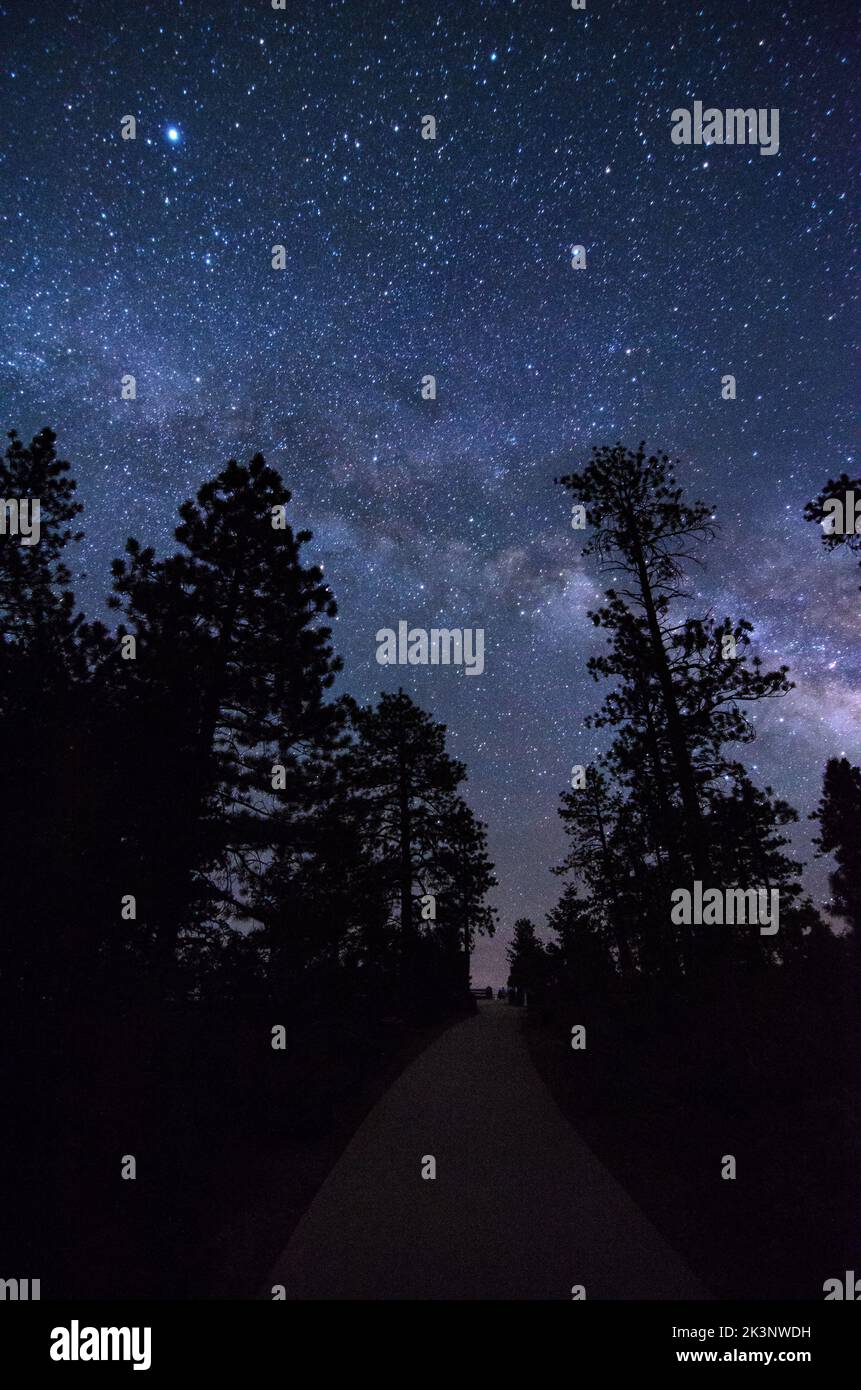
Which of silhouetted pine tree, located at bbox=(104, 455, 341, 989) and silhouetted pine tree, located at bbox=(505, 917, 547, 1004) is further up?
silhouetted pine tree, located at bbox=(104, 455, 341, 989)

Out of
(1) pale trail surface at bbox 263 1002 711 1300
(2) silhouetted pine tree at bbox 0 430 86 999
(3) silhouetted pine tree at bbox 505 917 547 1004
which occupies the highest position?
(2) silhouetted pine tree at bbox 0 430 86 999

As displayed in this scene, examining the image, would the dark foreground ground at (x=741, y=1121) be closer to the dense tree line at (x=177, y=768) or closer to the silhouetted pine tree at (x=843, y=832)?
the dense tree line at (x=177, y=768)

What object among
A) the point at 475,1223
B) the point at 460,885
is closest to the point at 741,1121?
the point at 475,1223

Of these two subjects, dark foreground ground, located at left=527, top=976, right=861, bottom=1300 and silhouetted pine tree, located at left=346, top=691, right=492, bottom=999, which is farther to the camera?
silhouetted pine tree, located at left=346, top=691, right=492, bottom=999

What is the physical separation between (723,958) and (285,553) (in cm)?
1250

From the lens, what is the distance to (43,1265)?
503cm

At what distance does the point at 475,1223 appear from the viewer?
6.01 metres

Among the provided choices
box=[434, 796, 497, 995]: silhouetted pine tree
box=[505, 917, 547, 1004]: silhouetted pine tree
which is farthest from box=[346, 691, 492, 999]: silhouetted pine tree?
box=[505, 917, 547, 1004]: silhouetted pine tree

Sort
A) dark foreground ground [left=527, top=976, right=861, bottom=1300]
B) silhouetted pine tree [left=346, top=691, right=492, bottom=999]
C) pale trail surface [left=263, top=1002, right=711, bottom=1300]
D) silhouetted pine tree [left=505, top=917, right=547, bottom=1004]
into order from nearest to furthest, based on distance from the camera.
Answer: pale trail surface [left=263, top=1002, right=711, bottom=1300]
dark foreground ground [left=527, top=976, right=861, bottom=1300]
silhouetted pine tree [left=346, top=691, right=492, bottom=999]
silhouetted pine tree [left=505, top=917, right=547, bottom=1004]

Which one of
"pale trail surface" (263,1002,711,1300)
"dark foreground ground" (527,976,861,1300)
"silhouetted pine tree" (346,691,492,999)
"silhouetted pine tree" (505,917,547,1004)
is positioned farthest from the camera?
"silhouetted pine tree" (505,917,547,1004)

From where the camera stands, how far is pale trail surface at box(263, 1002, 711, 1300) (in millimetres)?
4906

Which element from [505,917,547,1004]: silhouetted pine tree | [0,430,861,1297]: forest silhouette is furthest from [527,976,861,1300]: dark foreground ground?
[505,917,547,1004]: silhouetted pine tree

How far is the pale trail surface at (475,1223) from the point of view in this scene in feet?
16.1

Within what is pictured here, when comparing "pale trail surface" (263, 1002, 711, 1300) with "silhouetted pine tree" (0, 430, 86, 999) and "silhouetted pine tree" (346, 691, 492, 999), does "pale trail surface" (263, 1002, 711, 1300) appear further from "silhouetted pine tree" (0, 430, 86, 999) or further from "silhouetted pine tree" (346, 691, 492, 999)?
"silhouetted pine tree" (346, 691, 492, 999)
